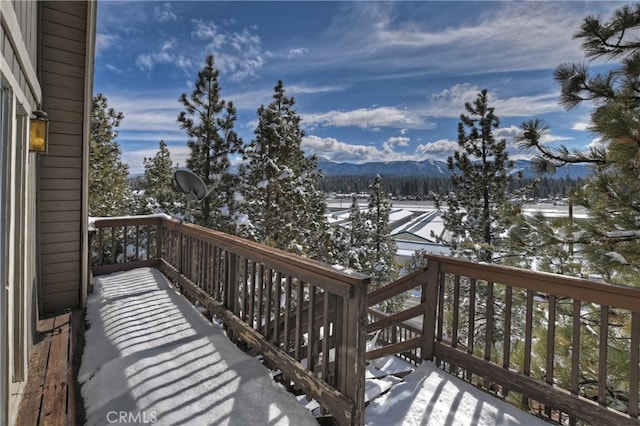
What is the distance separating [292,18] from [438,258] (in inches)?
252

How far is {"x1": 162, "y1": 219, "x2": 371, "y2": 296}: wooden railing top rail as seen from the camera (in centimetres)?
190

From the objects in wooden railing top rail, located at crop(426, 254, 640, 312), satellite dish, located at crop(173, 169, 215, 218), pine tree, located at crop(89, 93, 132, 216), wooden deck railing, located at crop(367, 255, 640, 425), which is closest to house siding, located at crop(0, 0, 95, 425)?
satellite dish, located at crop(173, 169, 215, 218)

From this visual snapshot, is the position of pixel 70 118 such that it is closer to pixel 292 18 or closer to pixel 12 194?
pixel 12 194

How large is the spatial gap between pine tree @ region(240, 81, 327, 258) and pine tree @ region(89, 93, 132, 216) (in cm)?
468

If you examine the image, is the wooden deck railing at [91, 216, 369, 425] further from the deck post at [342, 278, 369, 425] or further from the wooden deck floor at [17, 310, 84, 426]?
the wooden deck floor at [17, 310, 84, 426]

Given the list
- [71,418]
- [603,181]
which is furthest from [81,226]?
[603,181]

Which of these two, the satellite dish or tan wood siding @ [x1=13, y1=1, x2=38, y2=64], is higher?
tan wood siding @ [x1=13, y1=1, x2=38, y2=64]

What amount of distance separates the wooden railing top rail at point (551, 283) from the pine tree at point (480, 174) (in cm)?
770

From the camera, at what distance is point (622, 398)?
281cm

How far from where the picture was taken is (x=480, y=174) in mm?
10570

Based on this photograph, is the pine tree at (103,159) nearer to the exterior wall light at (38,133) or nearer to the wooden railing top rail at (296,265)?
the exterior wall light at (38,133)

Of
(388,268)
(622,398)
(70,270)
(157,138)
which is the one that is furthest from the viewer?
(388,268)

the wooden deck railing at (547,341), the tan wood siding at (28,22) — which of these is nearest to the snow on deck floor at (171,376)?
the wooden deck railing at (547,341)

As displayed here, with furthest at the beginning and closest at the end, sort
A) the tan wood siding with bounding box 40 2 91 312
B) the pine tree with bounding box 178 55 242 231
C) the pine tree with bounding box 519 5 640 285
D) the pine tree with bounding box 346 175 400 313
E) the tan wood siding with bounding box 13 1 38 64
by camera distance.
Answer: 1. the pine tree with bounding box 346 175 400 313
2. the pine tree with bounding box 178 55 242 231
3. the tan wood siding with bounding box 40 2 91 312
4. the pine tree with bounding box 519 5 640 285
5. the tan wood siding with bounding box 13 1 38 64
